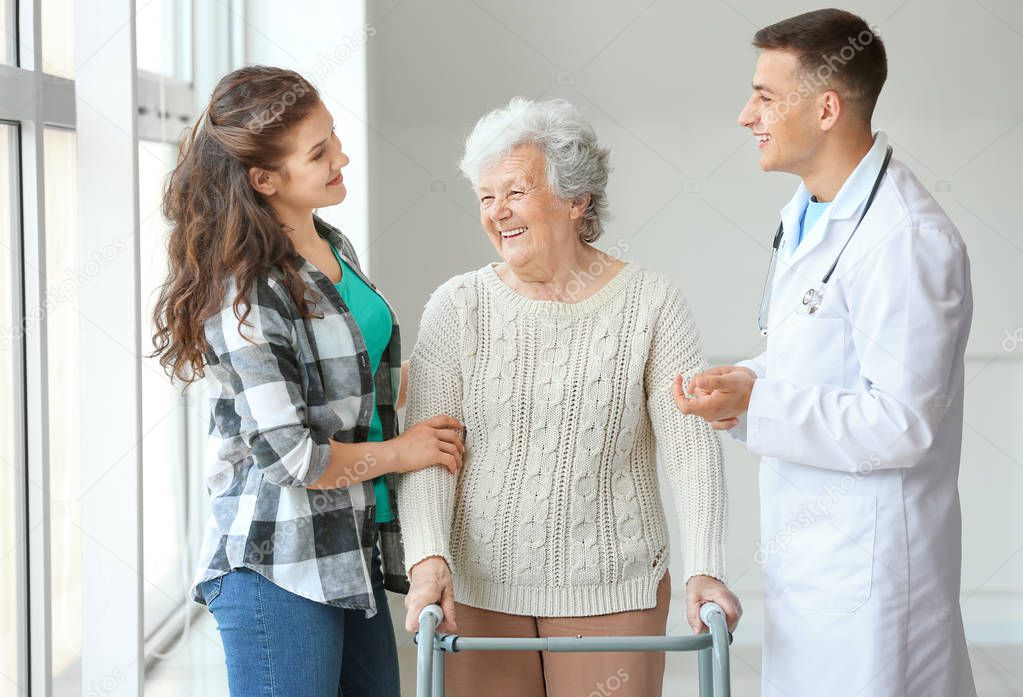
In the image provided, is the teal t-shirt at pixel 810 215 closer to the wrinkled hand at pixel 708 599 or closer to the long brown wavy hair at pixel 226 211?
the wrinkled hand at pixel 708 599

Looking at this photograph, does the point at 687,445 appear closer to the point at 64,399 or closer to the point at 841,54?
the point at 841,54

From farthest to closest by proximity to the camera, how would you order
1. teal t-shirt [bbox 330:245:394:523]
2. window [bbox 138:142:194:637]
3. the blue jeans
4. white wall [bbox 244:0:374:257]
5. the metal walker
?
white wall [bbox 244:0:374:257] → window [bbox 138:142:194:637] → teal t-shirt [bbox 330:245:394:523] → the blue jeans → the metal walker

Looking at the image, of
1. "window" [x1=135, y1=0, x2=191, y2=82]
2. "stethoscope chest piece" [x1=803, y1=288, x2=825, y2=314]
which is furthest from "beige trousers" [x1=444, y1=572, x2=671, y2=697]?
"window" [x1=135, y1=0, x2=191, y2=82]

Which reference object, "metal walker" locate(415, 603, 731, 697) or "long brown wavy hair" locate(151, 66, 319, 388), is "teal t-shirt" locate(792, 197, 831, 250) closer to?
"metal walker" locate(415, 603, 731, 697)

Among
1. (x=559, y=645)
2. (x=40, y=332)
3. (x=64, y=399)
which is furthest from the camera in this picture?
(x=64, y=399)

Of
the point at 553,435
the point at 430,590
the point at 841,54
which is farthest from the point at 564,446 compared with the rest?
the point at 841,54

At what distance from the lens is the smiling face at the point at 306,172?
58.6 inches

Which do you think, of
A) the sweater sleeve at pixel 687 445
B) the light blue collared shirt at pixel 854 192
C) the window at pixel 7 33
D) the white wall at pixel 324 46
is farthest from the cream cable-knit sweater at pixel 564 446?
the white wall at pixel 324 46

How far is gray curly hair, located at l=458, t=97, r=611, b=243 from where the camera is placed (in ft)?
5.28

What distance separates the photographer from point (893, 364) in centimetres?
148

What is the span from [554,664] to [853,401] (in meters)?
0.59

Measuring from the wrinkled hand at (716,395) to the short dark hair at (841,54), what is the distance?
0.47 metres

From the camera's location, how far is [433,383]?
1.62 metres

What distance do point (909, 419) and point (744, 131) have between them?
2324 mm
